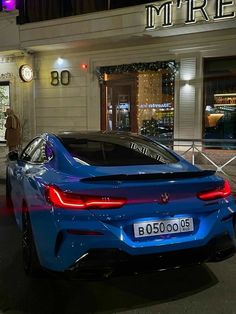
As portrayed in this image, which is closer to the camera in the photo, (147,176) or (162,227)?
(162,227)

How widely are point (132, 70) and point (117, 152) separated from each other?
8830 mm

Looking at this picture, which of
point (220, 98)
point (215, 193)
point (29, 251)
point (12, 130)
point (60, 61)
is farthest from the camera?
point (60, 61)

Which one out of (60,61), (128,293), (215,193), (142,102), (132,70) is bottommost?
(128,293)

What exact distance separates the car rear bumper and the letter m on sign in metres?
8.49

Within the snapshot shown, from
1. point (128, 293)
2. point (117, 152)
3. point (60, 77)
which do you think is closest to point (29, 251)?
point (128, 293)

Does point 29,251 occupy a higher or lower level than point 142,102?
lower

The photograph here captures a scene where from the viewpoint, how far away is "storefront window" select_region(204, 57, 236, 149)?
456 inches

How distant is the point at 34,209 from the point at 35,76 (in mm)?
11568

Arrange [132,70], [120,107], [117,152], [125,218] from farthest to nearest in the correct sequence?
1. [120,107]
2. [132,70]
3. [117,152]
4. [125,218]

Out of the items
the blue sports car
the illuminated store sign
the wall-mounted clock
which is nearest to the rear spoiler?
the blue sports car

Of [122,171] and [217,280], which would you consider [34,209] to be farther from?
[217,280]

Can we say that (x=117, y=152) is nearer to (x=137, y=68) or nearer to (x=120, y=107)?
(x=137, y=68)

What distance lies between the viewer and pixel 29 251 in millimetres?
4008

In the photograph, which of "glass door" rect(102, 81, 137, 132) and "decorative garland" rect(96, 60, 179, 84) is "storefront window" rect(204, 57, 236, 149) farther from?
"glass door" rect(102, 81, 137, 132)
